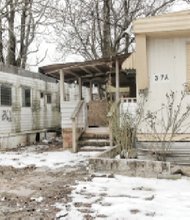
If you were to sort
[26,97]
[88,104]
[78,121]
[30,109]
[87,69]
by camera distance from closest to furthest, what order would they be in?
[78,121] → [87,69] → [88,104] → [26,97] → [30,109]

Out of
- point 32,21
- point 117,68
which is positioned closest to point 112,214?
point 117,68

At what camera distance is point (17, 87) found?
52.3ft

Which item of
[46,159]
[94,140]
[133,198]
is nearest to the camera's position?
[133,198]

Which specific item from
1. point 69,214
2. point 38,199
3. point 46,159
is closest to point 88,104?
point 46,159

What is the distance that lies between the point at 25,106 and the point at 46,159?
19.1ft

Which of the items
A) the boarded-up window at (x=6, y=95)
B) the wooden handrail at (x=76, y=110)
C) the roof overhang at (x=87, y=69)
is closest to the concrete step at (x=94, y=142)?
the wooden handrail at (x=76, y=110)

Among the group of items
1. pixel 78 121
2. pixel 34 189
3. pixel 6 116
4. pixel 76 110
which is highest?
pixel 76 110

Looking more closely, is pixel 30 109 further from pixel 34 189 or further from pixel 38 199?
pixel 38 199

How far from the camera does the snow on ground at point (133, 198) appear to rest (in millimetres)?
5375

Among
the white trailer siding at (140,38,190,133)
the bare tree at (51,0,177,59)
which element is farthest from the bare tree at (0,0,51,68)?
the white trailer siding at (140,38,190,133)

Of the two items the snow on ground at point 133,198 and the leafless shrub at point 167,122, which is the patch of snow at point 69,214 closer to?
the snow on ground at point 133,198

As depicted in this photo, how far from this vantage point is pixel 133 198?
6.29 meters

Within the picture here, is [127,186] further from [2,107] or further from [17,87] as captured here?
[17,87]

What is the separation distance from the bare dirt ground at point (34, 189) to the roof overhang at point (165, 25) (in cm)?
335
